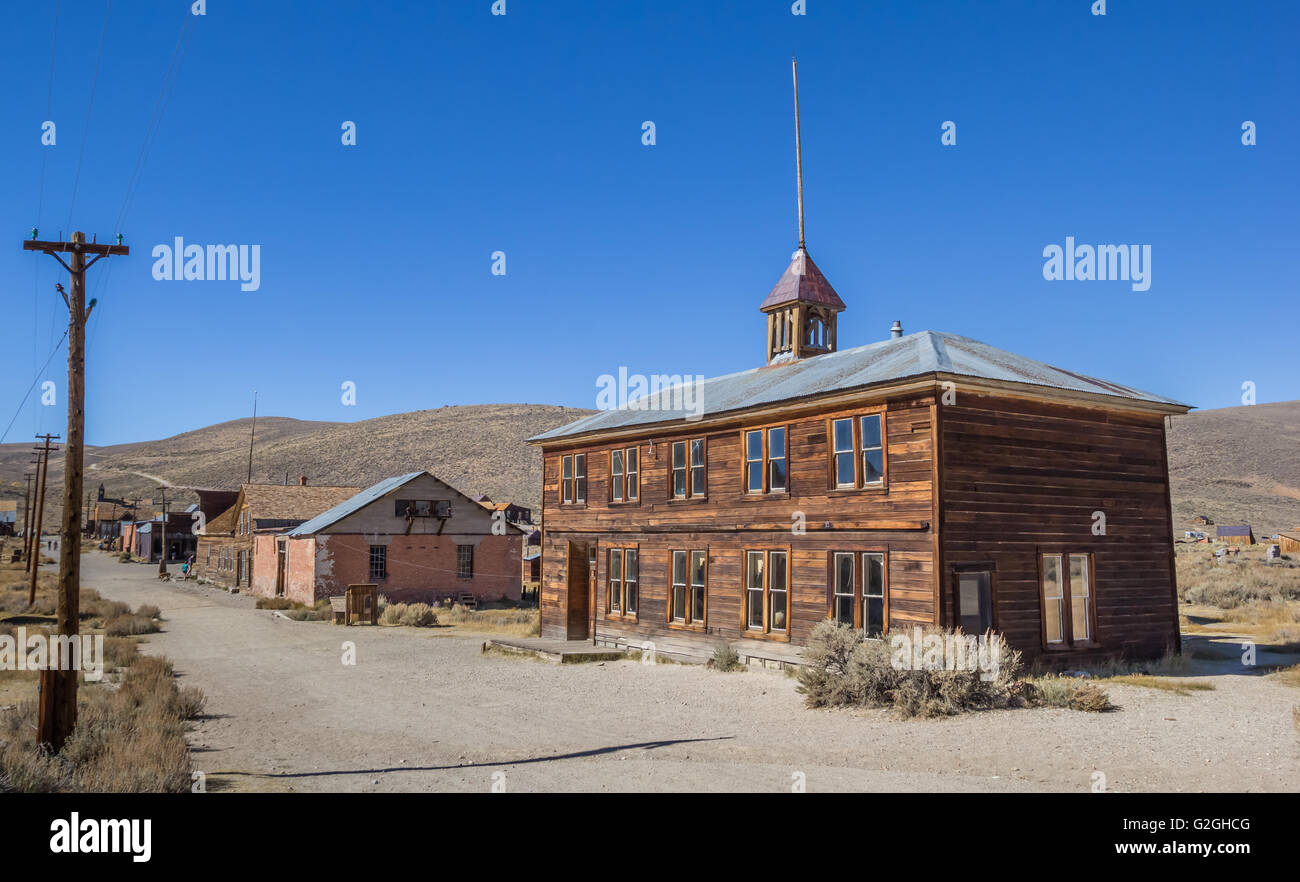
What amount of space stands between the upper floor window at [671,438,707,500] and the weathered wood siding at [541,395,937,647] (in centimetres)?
21

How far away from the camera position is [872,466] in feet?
57.7

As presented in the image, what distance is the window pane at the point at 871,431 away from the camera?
57.0 ft

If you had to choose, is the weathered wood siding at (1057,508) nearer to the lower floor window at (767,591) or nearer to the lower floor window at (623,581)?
the lower floor window at (767,591)

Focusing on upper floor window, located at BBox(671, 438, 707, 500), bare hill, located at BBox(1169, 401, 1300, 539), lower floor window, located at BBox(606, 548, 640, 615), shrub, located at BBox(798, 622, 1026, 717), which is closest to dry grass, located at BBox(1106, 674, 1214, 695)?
shrub, located at BBox(798, 622, 1026, 717)

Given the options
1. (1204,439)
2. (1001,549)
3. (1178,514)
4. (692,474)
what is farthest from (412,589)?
(1204,439)

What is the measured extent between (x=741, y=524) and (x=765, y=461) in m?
1.57

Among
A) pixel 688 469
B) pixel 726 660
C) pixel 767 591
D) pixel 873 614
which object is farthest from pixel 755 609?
pixel 688 469

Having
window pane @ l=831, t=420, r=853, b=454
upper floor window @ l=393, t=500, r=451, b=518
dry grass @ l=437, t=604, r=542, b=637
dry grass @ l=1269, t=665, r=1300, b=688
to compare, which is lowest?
dry grass @ l=437, t=604, r=542, b=637

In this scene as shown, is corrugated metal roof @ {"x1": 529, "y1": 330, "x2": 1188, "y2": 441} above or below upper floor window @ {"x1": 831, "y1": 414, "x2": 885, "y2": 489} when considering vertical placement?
above

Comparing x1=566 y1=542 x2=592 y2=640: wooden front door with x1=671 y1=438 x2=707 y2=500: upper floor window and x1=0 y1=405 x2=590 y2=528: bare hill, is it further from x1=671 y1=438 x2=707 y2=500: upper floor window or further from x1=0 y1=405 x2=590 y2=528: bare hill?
x1=0 y1=405 x2=590 y2=528: bare hill

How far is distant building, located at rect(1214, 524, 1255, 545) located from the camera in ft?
203

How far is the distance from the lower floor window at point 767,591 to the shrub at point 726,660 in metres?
0.69

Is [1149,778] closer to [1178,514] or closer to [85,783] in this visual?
[85,783]

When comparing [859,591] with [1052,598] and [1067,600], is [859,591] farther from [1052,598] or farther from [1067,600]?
[1067,600]
